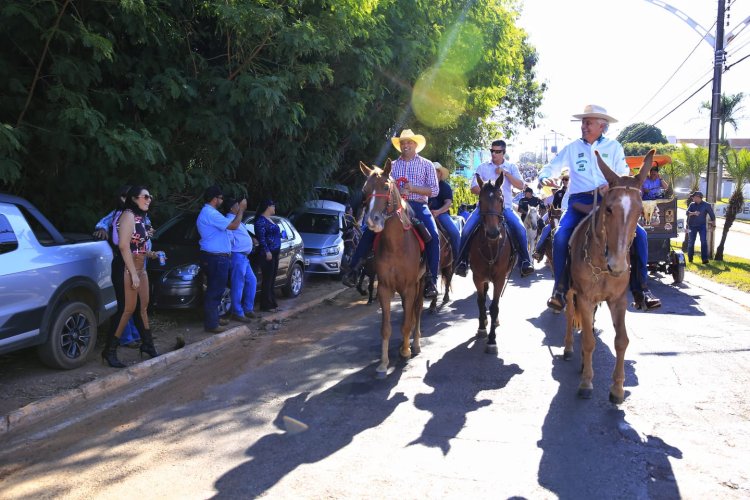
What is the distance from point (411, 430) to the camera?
5512mm

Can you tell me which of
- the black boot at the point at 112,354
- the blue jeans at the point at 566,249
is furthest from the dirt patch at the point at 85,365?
the blue jeans at the point at 566,249

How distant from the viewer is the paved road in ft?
14.8

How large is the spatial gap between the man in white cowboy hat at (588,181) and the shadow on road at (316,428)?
2.32 metres

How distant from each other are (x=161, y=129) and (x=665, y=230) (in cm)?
1143

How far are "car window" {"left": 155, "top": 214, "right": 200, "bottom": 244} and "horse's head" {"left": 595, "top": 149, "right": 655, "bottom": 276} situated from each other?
280 inches

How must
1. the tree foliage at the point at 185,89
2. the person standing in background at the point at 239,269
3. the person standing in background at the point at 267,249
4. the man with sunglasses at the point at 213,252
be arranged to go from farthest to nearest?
1. the person standing in background at the point at 267,249
2. the person standing in background at the point at 239,269
3. the man with sunglasses at the point at 213,252
4. the tree foliage at the point at 185,89

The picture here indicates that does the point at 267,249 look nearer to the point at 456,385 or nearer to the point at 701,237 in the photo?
the point at 456,385

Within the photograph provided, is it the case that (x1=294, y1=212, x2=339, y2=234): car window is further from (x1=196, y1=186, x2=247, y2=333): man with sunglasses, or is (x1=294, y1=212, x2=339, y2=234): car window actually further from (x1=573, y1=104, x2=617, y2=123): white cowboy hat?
(x1=573, y1=104, x2=617, y2=123): white cowboy hat

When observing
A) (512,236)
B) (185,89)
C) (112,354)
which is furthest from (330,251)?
(112,354)

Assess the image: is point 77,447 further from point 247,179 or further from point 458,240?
point 247,179

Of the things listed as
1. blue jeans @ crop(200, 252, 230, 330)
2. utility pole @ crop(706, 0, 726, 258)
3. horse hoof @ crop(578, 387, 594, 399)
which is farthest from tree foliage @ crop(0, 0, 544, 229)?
utility pole @ crop(706, 0, 726, 258)

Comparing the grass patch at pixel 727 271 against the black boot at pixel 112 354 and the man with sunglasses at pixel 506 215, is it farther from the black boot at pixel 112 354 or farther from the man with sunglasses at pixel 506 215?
the black boot at pixel 112 354

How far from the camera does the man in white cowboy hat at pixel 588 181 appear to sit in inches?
269

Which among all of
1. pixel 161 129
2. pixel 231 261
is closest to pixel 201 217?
pixel 231 261
